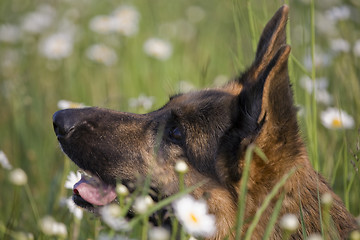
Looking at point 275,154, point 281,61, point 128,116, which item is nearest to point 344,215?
point 275,154

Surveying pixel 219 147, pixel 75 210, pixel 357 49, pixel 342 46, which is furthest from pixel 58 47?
pixel 75 210

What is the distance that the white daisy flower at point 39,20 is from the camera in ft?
22.9

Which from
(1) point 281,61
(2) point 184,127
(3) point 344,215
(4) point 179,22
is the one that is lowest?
(4) point 179,22

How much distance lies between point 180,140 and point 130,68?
316cm

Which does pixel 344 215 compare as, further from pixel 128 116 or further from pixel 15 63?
pixel 15 63

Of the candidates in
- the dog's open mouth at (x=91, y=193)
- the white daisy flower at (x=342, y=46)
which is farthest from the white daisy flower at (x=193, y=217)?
the white daisy flower at (x=342, y=46)

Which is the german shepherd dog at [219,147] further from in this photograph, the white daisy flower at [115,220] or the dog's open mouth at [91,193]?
the white daisy flower at [115,220]

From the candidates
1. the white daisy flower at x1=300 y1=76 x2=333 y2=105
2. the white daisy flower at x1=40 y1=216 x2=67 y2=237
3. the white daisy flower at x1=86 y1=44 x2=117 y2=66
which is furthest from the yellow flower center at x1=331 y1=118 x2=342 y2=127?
the white daisy flower at x1=86 y1=44 x2=117 y2=66

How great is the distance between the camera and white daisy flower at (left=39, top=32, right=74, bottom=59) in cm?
625

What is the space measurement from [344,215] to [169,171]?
102 cm

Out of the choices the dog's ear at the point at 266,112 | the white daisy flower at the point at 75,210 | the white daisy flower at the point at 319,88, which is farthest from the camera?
the white daisy flower at the point at 319,88

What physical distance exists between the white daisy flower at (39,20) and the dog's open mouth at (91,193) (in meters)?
4.30

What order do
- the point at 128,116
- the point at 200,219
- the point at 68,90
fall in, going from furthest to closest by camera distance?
1. the point at 68,90
2. the point at 128,116
3. the point at 200,219

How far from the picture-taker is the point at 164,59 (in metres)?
6.41
